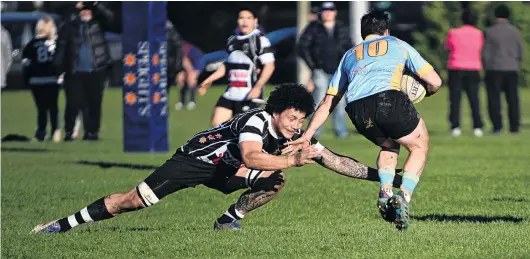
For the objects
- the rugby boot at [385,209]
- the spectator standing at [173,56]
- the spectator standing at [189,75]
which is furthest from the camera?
the spectator standing at [189,75]

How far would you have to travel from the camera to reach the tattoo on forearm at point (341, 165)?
9898 millimetres

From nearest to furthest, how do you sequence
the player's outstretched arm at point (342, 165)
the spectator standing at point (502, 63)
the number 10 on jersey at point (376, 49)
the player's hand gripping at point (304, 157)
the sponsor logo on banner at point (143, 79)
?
the player's hand gripping at point (304, 157)
the player's outstretched arm at point (342, 165)
the number 10 on jersey at point (376, 49)
the sponsor logo on banner at point (143, 79)
the spectator standing at point (502, 63)

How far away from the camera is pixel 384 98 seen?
400 inches

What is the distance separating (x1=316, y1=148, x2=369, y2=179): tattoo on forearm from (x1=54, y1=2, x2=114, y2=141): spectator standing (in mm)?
11890

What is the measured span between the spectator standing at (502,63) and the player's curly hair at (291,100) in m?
13.7

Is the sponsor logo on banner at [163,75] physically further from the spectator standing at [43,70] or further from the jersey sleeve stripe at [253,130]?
the jersey sleeve stripe at [253,130]

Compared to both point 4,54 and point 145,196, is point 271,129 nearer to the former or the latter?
point 145,196

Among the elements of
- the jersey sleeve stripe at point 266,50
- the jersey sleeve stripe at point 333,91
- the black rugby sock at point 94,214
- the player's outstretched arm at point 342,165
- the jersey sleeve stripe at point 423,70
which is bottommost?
the black rugby sock at point 94,214

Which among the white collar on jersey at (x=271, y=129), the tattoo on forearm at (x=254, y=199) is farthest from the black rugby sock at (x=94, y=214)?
the white collar on jersey at (x=271, y=129)

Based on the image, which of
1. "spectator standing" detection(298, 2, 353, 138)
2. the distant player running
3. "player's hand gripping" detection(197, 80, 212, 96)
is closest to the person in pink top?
"spectator standing" detection(298, 2, 353, 138)

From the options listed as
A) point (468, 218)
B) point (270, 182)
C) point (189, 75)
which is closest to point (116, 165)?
point (468, 218)

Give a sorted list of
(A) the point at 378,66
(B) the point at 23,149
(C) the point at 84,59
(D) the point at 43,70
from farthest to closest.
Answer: (D) the point at 43,70 < (C) the point at 84,59 < (B) the point at 23,149 < (A) the point at 378,66

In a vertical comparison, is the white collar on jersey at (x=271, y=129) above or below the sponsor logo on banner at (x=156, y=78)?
above

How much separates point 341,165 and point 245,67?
519cm
